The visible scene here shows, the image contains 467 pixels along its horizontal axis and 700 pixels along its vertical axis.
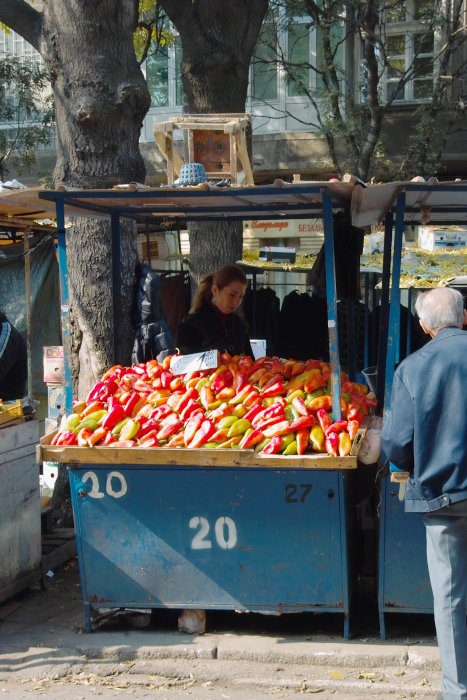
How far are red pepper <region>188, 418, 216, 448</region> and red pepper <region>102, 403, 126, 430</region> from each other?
512mm

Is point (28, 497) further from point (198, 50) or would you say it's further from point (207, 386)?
point (198, 50)

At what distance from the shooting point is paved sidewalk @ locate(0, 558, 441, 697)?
451 cm

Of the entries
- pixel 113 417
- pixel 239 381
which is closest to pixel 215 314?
pixel 239 381

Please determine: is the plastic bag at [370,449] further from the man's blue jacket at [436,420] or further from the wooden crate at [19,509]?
the wooden crate at [19,509]

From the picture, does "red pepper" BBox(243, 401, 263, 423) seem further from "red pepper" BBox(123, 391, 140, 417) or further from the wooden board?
the wooden board

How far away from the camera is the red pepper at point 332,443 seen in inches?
175

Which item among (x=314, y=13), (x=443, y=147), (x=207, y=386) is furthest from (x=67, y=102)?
(x=443, y=147)

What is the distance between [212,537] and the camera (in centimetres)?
472

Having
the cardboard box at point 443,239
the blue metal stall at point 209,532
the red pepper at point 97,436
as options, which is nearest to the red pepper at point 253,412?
the blue metal stall at point 209,532

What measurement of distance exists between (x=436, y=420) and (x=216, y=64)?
6.00 m

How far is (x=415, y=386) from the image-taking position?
3748mm

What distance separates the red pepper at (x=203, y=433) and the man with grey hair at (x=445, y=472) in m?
1.23

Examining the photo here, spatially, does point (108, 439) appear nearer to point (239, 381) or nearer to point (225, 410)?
point (225, 410)

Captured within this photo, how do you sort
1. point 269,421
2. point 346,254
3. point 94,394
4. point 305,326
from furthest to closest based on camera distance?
point 305,326, point 346,254, point 94,394, point 269,421
